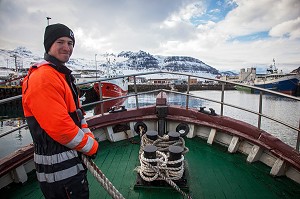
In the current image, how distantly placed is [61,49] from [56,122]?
56 centimetres

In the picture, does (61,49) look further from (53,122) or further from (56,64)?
(53,122)

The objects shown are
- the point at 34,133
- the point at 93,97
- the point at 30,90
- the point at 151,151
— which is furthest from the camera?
the point at 93,97

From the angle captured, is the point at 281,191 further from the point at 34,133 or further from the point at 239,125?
the point at 34,133

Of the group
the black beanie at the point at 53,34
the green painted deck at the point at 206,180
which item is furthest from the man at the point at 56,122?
the green painted deck at the point at 206,180

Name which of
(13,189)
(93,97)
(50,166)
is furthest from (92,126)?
(93,97)

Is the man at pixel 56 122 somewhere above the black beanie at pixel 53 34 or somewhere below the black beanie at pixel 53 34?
below

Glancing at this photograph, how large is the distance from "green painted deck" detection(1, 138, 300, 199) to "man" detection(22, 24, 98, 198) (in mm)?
1138

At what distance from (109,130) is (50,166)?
271cm

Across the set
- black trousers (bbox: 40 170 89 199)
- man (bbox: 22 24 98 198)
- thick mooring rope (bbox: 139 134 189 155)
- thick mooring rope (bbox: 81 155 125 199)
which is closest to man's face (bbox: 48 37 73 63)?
man (bbox: 22 24 98 198)

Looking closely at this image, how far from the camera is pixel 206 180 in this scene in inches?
104

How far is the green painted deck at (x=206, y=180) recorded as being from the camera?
7.74 ft

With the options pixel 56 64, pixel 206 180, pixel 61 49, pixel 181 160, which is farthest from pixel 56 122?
pixel 206 180

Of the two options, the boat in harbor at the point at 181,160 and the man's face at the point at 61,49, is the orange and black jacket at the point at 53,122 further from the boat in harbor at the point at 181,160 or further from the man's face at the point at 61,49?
the boat in harbor at the point at 181,160

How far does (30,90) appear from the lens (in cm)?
117
